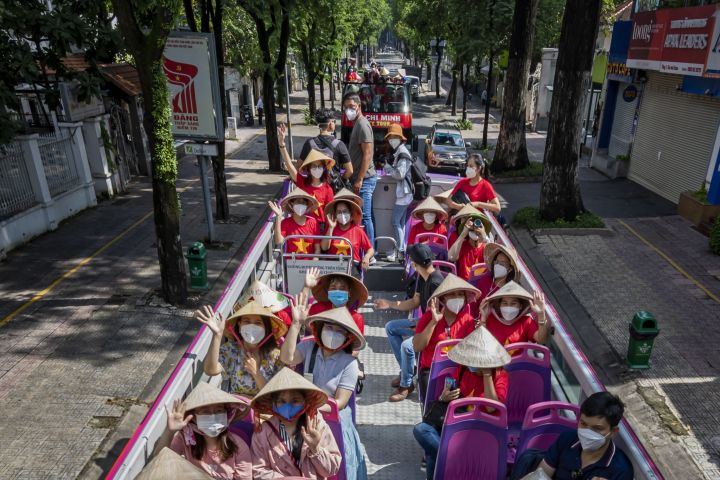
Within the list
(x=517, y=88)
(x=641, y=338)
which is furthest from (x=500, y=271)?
(x=517, y=88)

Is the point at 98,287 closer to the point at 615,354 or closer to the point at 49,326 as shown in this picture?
the point at 49,326

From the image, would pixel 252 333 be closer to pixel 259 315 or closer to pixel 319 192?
pixel 259 315

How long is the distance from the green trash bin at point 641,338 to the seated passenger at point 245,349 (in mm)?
4587

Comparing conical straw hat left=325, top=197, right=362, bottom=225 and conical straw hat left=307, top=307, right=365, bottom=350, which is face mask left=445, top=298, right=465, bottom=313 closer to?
conical straw hat left=307, top=307, right=365, bottom=350

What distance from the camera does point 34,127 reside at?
1498 centimetres

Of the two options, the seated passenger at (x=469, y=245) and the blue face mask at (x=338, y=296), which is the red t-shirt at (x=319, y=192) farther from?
the blue face mask at (x=338, y=296)

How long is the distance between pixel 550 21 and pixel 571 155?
17015 mm

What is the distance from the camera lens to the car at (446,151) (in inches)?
712

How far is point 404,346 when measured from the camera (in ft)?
18.0

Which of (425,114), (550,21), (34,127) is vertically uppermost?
(550,21)

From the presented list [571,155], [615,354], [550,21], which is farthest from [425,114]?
[615,354]

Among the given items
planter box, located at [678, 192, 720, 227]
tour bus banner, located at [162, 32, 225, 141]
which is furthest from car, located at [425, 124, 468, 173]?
tour bus banner, located at [162, 32, 225, 141]

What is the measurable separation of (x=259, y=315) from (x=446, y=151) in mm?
15008

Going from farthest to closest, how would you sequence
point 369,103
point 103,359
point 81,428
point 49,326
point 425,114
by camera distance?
1. point 425,114
2. point 369,103
3. point 49,326
4. point 103,359
5. point 81,428
